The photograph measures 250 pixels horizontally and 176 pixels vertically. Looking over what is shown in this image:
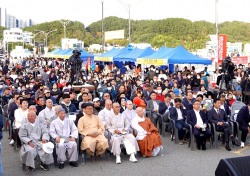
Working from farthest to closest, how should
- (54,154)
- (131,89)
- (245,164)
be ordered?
(131,89), (54,154), (245,164)

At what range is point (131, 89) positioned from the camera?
15.0 metres

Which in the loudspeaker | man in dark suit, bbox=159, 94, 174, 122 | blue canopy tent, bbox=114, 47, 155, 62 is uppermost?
blue canopy tent, bbox=114, 47, 155, 62

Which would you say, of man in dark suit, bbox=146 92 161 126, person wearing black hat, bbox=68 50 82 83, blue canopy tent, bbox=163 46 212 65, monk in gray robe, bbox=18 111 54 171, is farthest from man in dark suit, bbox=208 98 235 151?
blue canopy tent, bbox=163 46 212 65

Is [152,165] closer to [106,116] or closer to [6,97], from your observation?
[106,116]

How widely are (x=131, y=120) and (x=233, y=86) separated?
815 centimetres

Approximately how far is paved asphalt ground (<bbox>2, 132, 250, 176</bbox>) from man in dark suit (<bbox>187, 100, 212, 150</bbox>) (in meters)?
0.27

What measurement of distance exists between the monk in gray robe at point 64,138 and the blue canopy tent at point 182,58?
39.4 ft

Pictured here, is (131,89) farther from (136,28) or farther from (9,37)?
(9,37)

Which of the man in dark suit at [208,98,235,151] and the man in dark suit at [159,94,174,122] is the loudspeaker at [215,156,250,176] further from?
the man in dark suit at [159,94,174,122]

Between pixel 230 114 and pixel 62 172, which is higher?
pixel 230 114

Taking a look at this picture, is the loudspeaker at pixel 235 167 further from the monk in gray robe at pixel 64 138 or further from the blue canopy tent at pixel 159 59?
the blue canopy tent at pixel 159 59

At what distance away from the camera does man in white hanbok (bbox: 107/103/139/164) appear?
7934mm

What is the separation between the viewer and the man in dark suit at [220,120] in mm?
8992

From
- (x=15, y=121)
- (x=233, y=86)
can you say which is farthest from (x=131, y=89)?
(x=15, y=121)
